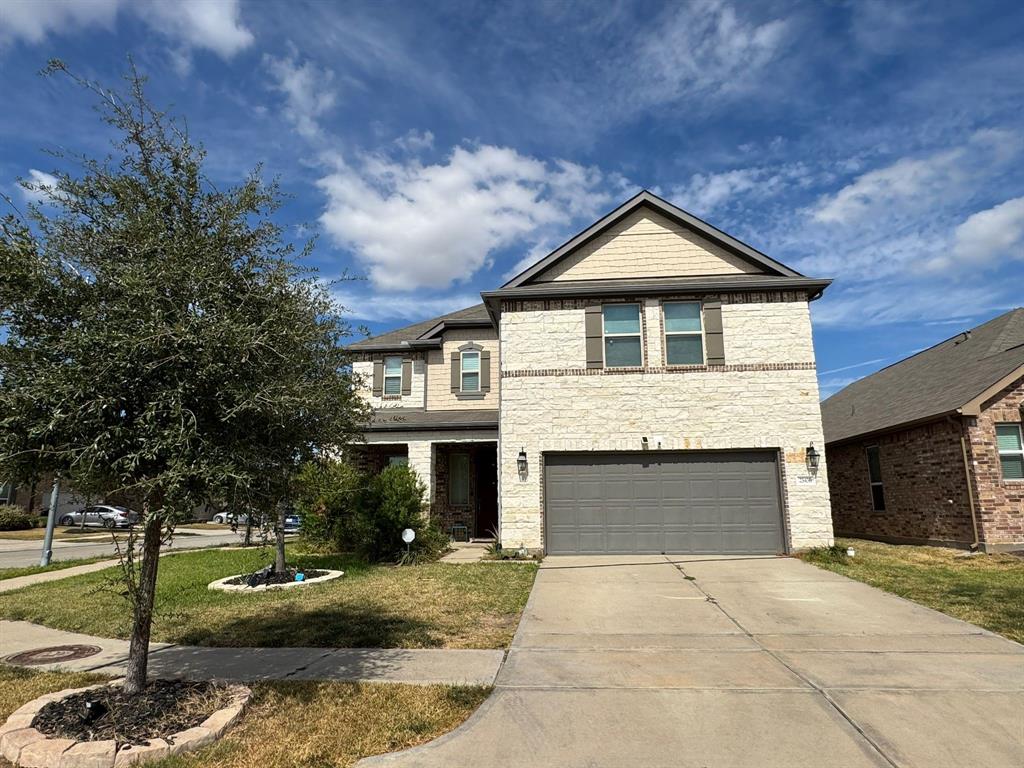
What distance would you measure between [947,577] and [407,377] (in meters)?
14.6

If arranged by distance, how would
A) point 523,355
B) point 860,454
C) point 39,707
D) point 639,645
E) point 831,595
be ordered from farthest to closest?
point 860,454
point 523,355
point 831,595
point 639,645
point 39,707

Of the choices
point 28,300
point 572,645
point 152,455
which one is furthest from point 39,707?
point 572,645

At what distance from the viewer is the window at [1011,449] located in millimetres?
13797

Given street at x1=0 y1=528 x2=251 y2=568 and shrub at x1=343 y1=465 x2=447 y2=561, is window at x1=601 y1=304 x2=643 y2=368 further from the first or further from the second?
street at x1=0 y1=528 x2=251 y2=568

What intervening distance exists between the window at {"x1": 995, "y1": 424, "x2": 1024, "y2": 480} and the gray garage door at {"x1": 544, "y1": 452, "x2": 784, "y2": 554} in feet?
16.4

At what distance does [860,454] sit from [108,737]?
19140 millimetres

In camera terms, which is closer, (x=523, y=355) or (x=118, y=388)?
(x=118, y=388)

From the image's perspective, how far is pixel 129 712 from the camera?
460 cm

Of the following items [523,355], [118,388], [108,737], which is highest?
[523,355]

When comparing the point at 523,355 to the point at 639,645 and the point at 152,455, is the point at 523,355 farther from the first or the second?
the point at 152,455

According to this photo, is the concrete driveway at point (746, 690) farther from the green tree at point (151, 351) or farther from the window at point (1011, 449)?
the window at point (1011, 449)

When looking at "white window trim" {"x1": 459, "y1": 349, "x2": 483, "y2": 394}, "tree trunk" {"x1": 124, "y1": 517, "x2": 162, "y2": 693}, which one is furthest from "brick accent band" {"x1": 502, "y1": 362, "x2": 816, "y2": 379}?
"tree trunk" {"x1": 124, "y1": 517, "x2": 162, "y2": 693}

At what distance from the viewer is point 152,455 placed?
4254mm

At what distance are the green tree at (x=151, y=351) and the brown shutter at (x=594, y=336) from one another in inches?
390
